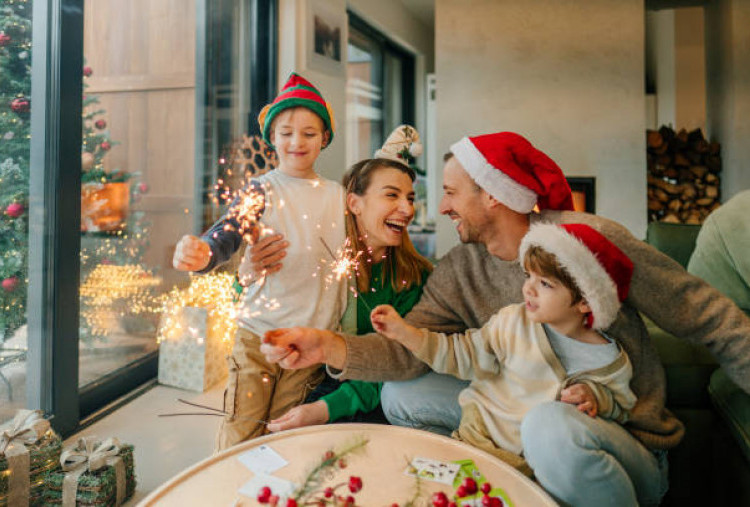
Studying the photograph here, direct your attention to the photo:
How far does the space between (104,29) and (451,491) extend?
85.3 inches

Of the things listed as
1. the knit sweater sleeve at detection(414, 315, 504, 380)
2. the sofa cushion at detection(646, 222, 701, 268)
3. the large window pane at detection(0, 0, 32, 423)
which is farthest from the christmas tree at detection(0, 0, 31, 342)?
the sofa cushion at detection(646, 222, 701, 268)

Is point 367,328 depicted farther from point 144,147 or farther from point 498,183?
point 144,147

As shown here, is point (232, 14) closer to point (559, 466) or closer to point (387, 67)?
point (387, 67)

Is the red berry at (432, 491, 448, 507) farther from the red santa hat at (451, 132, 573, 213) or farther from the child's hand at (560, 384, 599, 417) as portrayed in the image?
the red santa hat at (451, 132, 573, 213)

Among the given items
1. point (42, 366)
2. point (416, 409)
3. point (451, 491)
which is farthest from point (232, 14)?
point (451, 491)

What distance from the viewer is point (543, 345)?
3.86ft

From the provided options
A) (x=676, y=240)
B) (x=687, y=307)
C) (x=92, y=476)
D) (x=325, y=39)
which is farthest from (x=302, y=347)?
(x=325, y=39)

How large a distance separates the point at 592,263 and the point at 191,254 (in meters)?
0.79

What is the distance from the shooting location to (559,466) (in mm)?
1034

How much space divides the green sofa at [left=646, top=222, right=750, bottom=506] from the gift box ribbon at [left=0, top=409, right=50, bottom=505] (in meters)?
1.72

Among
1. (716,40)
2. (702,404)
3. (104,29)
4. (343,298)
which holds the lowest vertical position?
(702,404)

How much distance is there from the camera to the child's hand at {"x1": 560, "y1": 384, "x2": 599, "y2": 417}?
1088 millimetres

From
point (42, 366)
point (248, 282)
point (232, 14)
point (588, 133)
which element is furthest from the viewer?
point (588, 133)

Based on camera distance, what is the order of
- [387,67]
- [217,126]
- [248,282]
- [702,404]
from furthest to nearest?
[387,67], [217,126], [702,404], [248,282]
